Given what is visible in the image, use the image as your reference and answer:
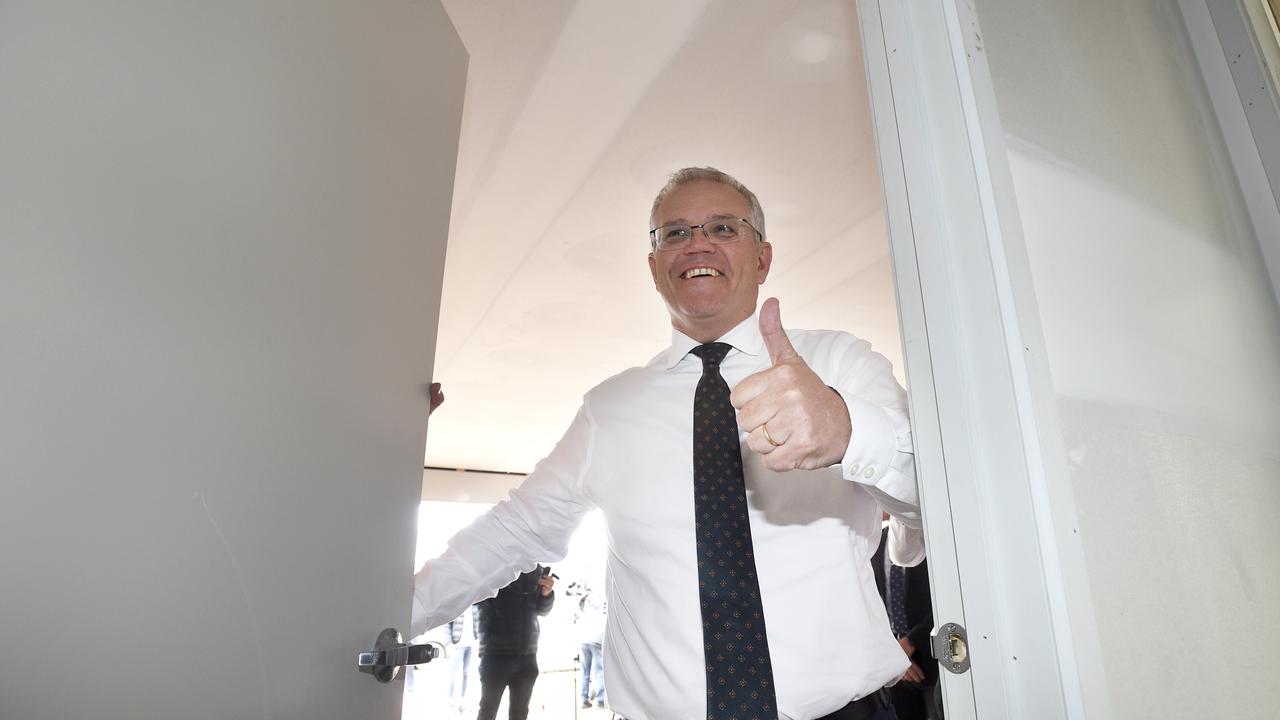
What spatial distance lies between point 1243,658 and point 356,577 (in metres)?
1.08

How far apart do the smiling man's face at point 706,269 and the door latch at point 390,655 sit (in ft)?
2.85

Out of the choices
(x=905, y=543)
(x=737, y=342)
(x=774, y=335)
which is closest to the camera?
(x=774, y=335)

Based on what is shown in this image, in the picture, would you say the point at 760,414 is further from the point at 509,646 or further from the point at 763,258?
the point at 509,646

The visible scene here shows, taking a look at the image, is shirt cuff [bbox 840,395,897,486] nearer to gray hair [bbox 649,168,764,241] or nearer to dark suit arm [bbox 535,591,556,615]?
gray hair [bbox 649,168,764,241]

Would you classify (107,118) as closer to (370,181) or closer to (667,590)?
(370,181)

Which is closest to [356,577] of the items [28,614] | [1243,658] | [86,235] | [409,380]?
[409,380]

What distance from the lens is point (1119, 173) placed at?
0.88 metres

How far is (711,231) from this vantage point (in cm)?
159

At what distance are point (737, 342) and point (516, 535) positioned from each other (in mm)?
664

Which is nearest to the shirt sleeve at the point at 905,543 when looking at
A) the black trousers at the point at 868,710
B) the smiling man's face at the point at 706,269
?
the black trousers at the point at 868,710

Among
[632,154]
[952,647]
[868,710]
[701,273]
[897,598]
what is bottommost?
[868,710]

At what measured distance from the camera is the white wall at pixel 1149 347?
2.05 feet

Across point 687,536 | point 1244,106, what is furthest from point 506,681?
point 1244,106

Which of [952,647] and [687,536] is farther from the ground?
[687,536]
